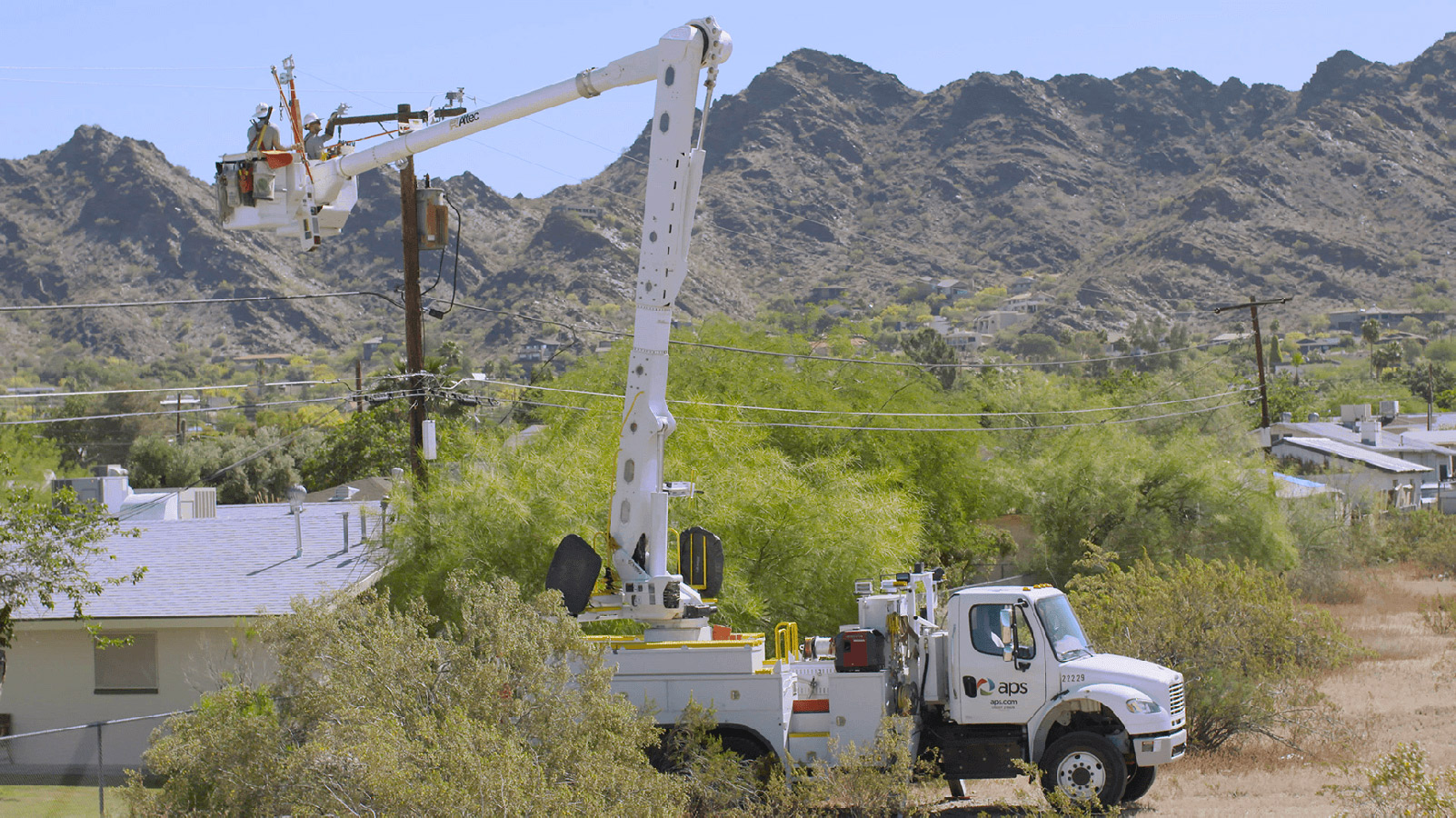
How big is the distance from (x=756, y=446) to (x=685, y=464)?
381 cm

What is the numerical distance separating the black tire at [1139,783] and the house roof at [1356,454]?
54.7 meters

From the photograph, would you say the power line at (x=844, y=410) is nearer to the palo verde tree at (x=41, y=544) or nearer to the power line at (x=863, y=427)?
the power line at (x=863, y=427)

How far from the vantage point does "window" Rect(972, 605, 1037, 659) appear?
45.5 ft

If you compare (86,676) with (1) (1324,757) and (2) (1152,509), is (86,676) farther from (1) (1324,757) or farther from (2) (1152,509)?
(2) (1152,509)

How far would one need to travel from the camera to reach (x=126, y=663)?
21.8 m

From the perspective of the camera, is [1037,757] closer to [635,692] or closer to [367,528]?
[635,692]

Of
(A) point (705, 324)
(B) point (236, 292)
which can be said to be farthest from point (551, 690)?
(B) point (236, 292)

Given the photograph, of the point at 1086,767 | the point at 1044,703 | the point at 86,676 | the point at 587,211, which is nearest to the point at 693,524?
the point at 1044,703

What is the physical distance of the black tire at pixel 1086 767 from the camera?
13336 mm

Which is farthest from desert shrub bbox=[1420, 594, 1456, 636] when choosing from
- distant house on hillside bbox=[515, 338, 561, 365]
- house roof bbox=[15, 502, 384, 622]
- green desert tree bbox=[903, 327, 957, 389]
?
distant house on hillside bbox=[515, 338, 561, 365]

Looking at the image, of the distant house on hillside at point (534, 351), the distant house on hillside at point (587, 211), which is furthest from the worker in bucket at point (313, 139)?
the distant house on hillside at point (587, 211)

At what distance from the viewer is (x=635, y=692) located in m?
13.4

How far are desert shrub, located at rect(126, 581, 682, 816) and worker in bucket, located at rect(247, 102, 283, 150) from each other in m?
4.57

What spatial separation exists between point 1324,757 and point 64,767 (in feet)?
59.2
